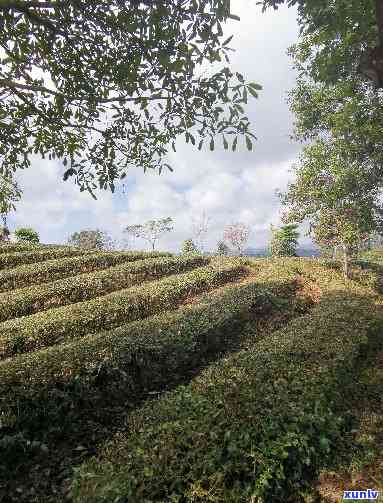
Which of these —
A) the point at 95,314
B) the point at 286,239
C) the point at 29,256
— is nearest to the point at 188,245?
the point at 286,239

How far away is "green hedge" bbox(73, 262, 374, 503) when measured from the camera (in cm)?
490

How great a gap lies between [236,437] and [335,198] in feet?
45.5

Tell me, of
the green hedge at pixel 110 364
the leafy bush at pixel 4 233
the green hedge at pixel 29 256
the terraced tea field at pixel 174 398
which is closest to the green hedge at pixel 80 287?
the terraced tea field at pixel 174 398

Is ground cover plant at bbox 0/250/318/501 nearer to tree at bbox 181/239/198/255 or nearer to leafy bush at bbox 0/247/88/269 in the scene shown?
leafy bush at bbox 0/247/88/269

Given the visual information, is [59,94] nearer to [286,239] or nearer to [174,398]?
[174,398]

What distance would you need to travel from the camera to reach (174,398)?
7246 mm

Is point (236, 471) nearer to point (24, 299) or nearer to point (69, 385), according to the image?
point (69, 385)

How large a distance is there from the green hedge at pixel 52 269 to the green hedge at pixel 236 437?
40.2 feet

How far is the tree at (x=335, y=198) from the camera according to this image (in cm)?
1581

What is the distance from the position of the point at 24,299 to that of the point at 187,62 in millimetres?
12006

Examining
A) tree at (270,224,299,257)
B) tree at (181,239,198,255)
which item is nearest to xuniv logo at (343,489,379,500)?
tree at (270,224,299,257)

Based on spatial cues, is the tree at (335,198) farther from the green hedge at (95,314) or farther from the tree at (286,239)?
the tree at (286,239)

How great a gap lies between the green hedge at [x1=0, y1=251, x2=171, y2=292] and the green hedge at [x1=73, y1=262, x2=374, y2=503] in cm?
1225

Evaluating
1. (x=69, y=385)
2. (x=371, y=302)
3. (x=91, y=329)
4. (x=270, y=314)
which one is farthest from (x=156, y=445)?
(x=371, y=302)
